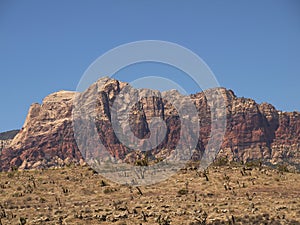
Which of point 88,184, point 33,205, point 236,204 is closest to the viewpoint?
point 236,204

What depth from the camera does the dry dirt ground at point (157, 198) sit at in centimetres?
3462

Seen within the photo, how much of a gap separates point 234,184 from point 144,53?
61.1 feet

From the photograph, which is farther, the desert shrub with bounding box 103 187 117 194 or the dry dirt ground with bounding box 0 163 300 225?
the desert shrub with bounding box 103 187 117 194

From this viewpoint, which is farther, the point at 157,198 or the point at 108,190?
the point at 108,190

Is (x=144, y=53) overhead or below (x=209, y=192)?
overhead

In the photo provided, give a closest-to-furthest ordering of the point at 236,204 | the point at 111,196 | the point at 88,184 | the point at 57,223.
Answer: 1. the point at 57,223
2. the point at 236,204
3. the point at 111,196
4. the point at 88,184

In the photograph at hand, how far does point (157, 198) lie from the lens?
42219 millimetres

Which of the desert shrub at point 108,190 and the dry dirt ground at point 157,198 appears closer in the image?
the dry dirt ground at point 157,198

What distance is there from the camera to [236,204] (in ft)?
125

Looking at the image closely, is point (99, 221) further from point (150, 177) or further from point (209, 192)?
point (150, 177)

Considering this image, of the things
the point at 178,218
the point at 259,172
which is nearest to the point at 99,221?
the point at 178,218

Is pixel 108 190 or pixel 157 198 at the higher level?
pixel 108 190

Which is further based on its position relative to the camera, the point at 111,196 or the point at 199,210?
the point at 111,196

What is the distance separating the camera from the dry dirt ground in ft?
114
